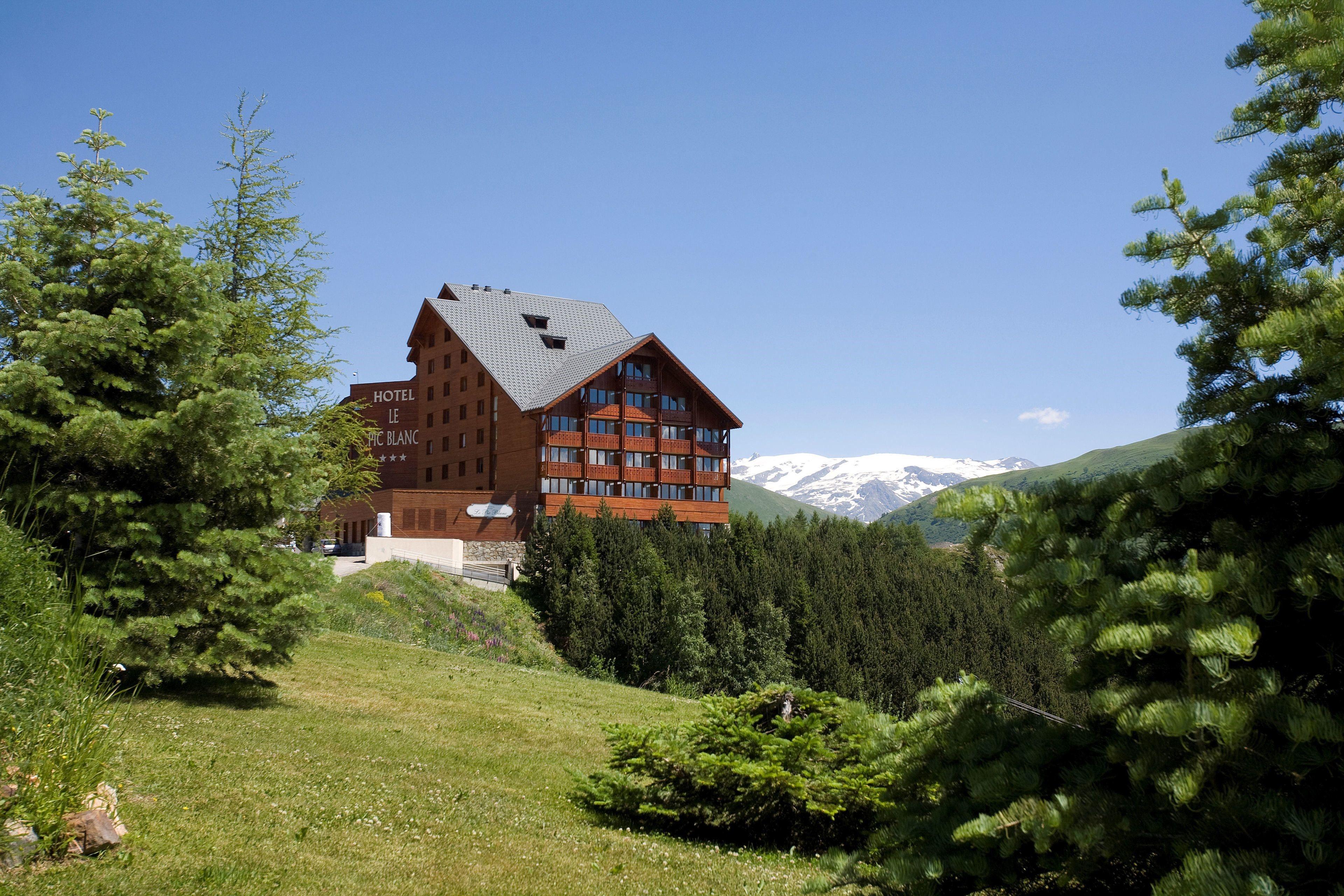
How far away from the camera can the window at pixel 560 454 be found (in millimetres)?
48656

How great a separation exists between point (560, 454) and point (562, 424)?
1.60 meters

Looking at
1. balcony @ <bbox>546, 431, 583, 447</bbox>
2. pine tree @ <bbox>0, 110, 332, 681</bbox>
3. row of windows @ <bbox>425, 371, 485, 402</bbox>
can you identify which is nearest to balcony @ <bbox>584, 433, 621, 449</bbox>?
balcony @ <bbox>546, 431, 583, 447</bbox>

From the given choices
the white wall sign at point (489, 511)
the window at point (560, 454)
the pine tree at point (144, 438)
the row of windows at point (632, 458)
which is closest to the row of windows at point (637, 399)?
the row of windows at point (632, 458)

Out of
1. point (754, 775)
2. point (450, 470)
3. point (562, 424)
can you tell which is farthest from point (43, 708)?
point (450, 470)

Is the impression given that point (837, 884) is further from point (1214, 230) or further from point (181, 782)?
point (181, 782)

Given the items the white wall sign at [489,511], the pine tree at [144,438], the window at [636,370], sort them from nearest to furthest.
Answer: the pine tree at [144,438]
the white wall sign at [489,511]
the window at [636,370]

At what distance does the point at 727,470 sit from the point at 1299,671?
49.2 metres

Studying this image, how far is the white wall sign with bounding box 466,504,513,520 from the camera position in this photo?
4597 cm

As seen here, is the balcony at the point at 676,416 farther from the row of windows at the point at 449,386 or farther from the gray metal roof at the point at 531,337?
the row of windows at the point at 449,386

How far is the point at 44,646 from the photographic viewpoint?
24.3ft

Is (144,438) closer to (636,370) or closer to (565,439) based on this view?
(565,439)

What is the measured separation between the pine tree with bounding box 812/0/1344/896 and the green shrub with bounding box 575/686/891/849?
3.93 meters

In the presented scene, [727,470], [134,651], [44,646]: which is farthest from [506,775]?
[727,470]

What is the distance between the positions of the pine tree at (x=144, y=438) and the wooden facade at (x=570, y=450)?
31320mm
